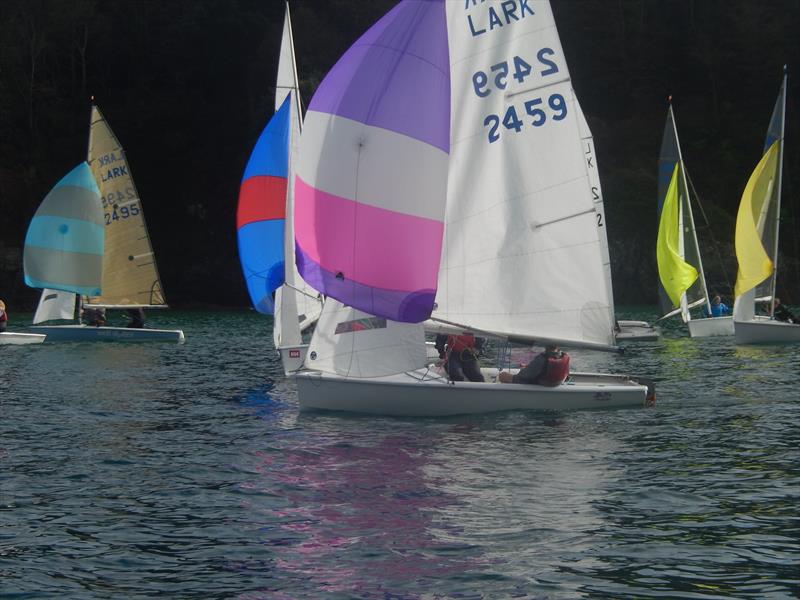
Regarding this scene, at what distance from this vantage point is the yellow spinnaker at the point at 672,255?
42.9 meters

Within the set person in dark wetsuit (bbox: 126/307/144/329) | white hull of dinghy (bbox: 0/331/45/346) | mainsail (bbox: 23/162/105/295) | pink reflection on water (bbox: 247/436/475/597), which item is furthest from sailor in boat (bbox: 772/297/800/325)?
white hull of dinghy (bbox: 0/331/45/346)

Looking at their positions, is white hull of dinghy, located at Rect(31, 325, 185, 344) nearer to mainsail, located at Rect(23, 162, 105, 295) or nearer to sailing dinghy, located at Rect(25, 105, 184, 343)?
sailing dinghy, located at Rect(25, 105, 184, 343)

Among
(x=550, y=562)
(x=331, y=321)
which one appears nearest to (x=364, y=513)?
(x=550, y=562)

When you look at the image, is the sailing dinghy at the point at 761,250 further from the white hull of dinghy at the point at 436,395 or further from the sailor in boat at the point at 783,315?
the white hull of dinghy at the point at 436,395

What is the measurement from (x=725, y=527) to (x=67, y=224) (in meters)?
32.8

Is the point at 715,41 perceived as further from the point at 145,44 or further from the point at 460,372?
the point at 460,372

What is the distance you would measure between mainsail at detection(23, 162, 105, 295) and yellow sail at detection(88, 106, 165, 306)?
79 centimetres

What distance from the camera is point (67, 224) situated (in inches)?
1588

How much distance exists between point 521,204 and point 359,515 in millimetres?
→ 8279

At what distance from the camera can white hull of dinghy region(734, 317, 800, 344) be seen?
1389 inches

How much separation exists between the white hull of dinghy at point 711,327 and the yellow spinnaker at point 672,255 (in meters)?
2.28

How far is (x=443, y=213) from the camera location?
59.0ft

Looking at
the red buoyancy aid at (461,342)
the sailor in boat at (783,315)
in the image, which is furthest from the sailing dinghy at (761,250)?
the red buoyancy aid at (461,342)

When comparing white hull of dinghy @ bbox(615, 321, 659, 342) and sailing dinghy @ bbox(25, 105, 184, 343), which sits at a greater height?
sailing dinghy @ bbox(25, 105, 184, 343)
